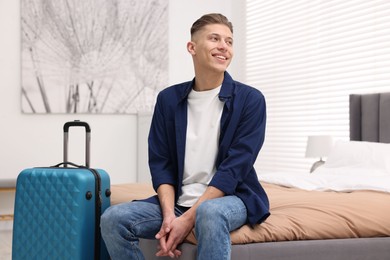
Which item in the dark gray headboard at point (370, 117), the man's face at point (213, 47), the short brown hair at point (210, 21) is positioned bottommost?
the dark gray headboard at point (370, 117)

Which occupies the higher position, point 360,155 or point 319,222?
point 360,155

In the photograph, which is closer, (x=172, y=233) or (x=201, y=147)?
(x=172, y=233)

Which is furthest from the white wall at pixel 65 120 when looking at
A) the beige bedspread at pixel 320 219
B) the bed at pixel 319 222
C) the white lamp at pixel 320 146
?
the beige bedspread at pixel 320 219

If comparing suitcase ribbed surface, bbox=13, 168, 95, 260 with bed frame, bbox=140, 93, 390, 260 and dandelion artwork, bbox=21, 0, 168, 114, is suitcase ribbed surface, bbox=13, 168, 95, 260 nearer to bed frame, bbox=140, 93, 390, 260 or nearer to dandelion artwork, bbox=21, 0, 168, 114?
bed frame, bbox=140, 93, 390, 260

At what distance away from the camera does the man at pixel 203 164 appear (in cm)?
188

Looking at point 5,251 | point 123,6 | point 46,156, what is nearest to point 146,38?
point 123,6

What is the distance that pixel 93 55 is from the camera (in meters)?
5.42

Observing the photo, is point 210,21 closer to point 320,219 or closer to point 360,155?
point 320,219

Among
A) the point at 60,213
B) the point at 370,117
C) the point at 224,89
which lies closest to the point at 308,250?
the point at 224,89

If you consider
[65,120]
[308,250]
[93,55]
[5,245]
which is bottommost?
[5,245]

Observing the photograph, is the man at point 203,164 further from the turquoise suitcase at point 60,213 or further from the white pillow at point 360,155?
the white pillow at point 360,155

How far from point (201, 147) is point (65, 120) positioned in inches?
136

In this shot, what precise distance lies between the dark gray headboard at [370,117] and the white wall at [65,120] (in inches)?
71.7

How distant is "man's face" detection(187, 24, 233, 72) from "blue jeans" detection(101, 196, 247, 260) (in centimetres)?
49
